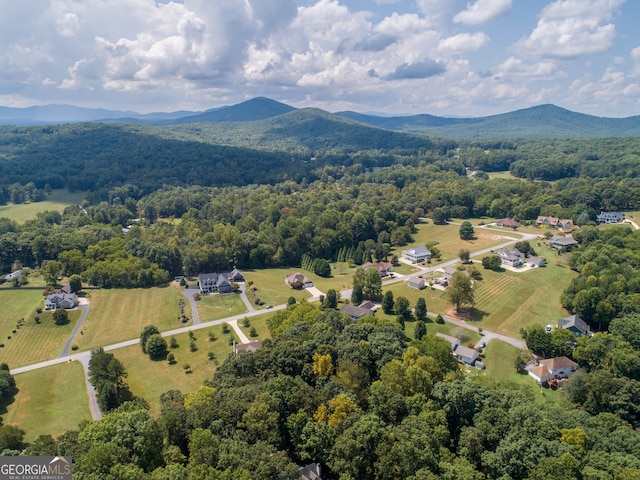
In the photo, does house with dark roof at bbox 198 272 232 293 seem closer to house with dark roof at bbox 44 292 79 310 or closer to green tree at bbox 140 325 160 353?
green tree at bbox 140 325 160 353

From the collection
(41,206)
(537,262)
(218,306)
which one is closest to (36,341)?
(218,306)

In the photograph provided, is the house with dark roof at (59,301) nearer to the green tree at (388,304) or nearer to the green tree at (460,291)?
the green tree at (388,304)

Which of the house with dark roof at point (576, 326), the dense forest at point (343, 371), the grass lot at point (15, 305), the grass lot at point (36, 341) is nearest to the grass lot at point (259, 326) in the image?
the dense forest at point (343, 371)

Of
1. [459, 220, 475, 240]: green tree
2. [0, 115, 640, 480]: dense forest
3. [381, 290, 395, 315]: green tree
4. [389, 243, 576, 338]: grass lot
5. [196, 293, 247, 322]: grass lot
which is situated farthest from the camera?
[459, 220, 475, 240]: green tree

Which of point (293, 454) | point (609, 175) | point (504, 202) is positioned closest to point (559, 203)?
point (504, 202)

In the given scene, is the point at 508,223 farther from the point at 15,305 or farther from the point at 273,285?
the point at 15,305

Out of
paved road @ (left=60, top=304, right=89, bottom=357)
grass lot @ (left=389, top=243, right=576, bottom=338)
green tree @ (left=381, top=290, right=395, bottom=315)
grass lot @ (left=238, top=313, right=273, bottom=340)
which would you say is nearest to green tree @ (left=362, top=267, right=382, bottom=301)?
grass lot @ (left=389, top=243, right=576, bottom=338)
